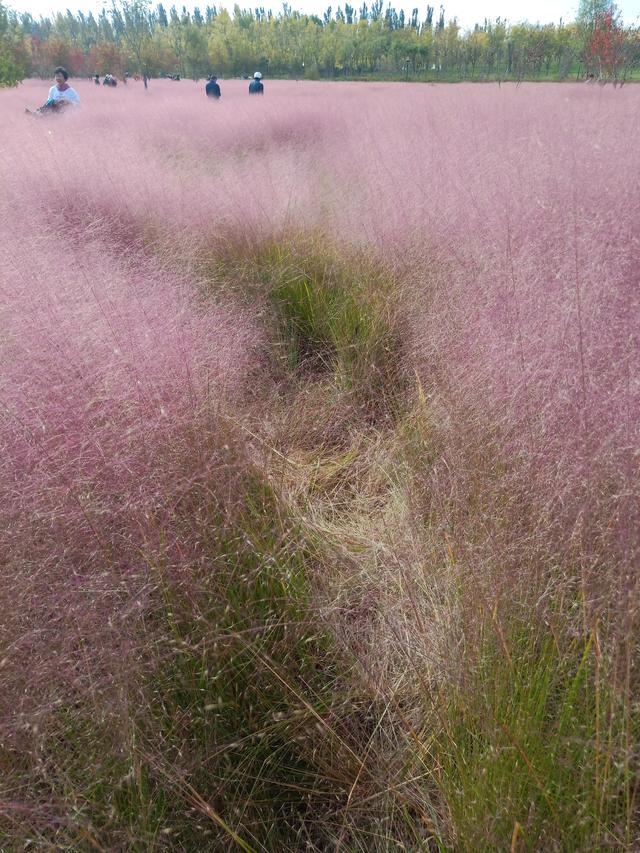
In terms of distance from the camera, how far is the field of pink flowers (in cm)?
90

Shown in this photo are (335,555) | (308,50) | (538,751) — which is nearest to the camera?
(538,751)

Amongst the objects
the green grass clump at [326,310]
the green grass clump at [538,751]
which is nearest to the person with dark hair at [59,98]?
the green grass clump at [326,310]

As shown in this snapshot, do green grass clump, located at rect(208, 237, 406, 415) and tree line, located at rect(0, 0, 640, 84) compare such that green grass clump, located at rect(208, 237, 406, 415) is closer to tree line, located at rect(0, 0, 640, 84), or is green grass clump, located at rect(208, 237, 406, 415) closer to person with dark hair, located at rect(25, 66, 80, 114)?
person with dark hair, located at rect(25, 66, 80, 114)

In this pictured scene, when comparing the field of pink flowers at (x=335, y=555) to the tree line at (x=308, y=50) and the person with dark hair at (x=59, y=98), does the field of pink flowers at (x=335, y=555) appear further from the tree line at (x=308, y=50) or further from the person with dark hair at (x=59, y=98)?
the tree line at (x=308, y=50)

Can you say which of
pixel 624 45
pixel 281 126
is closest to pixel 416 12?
pixel 624 45

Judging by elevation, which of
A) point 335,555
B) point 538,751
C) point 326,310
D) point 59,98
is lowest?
point 335,555

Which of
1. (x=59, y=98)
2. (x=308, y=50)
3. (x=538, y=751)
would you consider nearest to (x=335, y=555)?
(x=538, y=751)

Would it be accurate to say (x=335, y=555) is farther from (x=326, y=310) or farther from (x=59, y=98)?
(x=59, y=98)

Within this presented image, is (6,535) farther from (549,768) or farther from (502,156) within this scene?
(502,156)

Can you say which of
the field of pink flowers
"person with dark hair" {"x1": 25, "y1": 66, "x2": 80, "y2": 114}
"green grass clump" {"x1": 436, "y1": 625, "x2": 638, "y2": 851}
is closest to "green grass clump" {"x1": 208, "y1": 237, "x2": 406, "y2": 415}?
the field of pink flowers

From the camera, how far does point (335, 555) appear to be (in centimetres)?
155

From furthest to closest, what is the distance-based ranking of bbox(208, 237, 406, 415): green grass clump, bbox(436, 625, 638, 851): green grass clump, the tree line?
the tree line
bbox(208, 237, 406, 415): green grass clump
bbox(436, 625, 638, 851): green grass clump

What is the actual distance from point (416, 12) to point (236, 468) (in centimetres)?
8849

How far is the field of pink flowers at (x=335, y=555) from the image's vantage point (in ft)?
2.97
